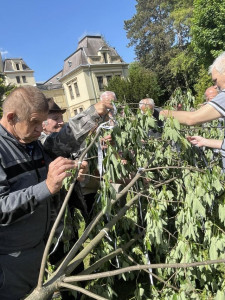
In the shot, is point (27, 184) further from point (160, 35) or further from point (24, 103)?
point (160, 35)

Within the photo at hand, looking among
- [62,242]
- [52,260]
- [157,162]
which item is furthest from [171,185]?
[52,260]

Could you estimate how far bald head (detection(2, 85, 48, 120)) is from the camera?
161 cm

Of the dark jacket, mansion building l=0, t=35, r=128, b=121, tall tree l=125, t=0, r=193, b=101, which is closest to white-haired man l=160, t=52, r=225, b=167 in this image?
the dark jacket

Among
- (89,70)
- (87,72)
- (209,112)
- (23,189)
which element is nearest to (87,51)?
(89,70)

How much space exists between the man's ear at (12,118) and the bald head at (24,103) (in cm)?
2

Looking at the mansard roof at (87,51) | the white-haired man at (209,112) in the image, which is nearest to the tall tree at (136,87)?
the mansard roof at (87,51)

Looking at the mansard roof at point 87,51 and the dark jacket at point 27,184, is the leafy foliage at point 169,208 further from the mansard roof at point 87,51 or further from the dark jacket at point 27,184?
the mansard roof at point 87,51

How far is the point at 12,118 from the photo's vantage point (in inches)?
64.5

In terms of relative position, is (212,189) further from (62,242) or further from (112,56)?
(112,56)

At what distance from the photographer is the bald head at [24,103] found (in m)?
1.61

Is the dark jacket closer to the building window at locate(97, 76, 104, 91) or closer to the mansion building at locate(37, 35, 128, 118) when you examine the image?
the mansion building at locate(37, 35, 128, 118)

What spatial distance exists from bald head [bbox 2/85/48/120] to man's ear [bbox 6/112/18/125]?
0.06 ft

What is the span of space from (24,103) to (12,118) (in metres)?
0.12

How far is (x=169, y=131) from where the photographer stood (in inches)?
79.4
